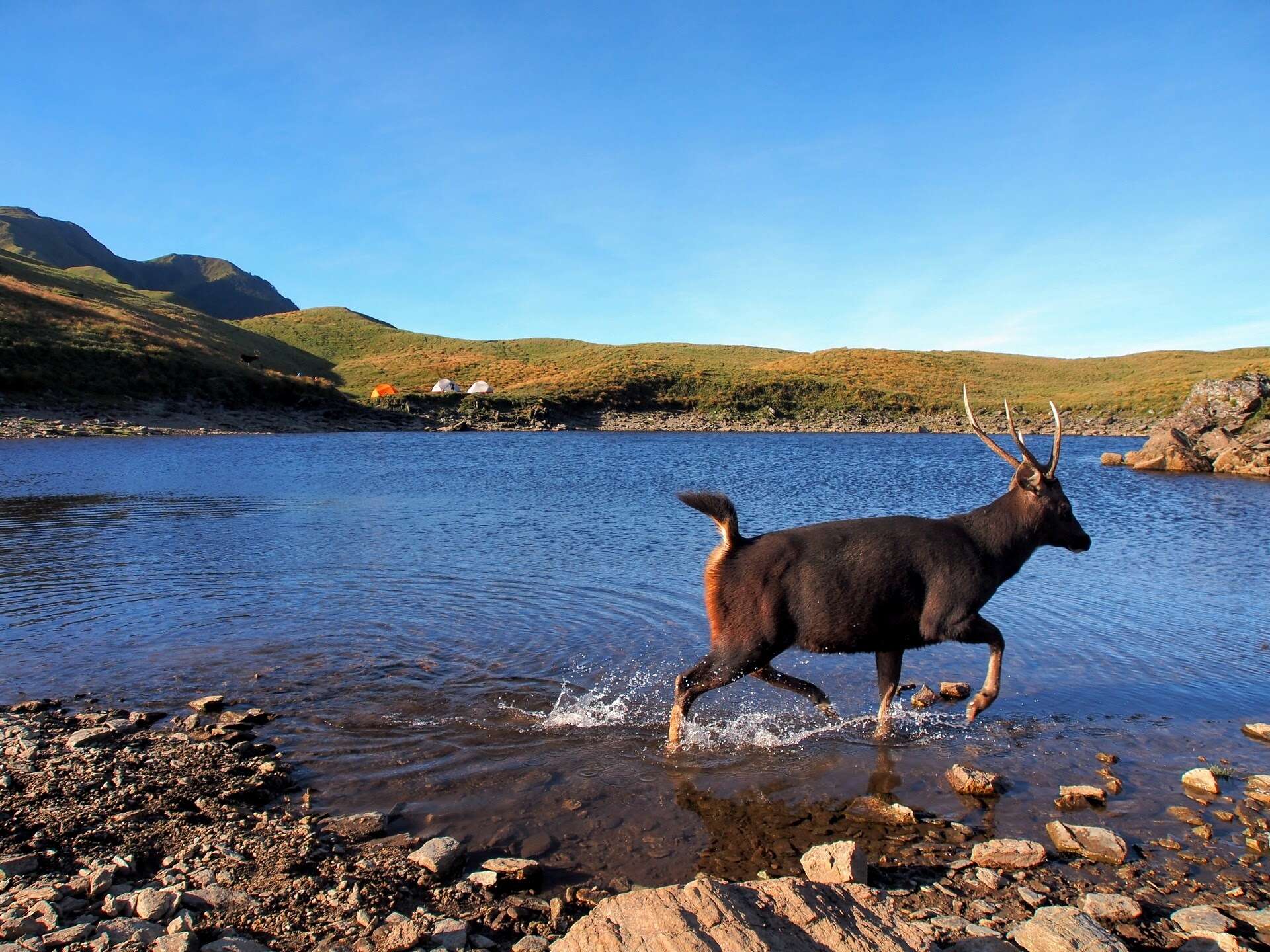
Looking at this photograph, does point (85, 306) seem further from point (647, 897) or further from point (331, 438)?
point (647, 897)

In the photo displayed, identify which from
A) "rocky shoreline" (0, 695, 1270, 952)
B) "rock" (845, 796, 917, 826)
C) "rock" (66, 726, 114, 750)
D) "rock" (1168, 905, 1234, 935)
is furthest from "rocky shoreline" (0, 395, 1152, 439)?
"rock" (1168, 905, 1234, 935)

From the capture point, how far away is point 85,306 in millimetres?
68250

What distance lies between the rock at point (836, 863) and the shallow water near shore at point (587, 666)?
0.50 m

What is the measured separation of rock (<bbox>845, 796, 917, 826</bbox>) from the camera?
590cm

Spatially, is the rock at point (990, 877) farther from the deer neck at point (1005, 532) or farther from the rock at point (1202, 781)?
the deer neck at point (1005, 532)

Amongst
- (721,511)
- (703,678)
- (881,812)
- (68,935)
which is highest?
(721,511)

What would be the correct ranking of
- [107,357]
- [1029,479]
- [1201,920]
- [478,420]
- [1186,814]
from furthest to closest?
[478,420]
[107,357]
[1029,479]
[1186,814]
[1201,920]

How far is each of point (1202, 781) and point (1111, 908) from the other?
2.43m

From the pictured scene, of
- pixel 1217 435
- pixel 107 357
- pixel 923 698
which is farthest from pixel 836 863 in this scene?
pixel 107 357

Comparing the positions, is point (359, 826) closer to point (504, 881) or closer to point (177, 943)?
point (504, 881)

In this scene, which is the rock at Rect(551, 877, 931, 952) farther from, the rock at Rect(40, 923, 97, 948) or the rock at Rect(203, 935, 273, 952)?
the rock at Rect(40, 923, 97, 948)

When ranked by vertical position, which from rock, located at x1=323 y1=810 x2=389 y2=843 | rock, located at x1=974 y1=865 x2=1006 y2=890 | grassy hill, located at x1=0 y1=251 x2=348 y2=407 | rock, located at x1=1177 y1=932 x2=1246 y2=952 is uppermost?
grassy hill, located at x1=0 y1=251 x2=348 y2=407

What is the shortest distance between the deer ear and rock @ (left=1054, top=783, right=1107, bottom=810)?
103 inches

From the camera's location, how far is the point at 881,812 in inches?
238
